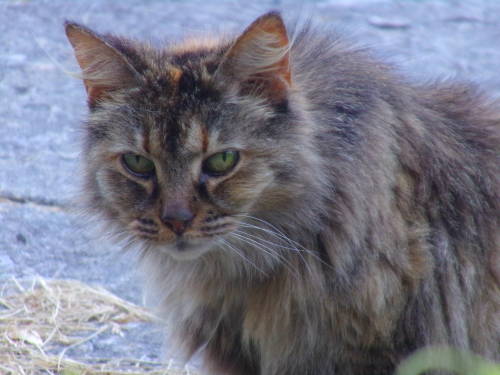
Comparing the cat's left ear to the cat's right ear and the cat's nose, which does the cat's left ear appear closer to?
the cat's right ear

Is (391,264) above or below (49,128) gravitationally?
above

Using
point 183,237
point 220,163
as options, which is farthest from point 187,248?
point 220,163

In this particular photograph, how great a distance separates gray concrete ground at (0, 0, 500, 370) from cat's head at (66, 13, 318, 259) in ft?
1.06

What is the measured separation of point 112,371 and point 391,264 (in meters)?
1.19

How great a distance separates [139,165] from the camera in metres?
2.81

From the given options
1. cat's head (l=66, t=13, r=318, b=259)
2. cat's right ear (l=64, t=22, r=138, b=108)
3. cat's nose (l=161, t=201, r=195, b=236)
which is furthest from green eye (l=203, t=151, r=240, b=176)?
cat's right ear (l=64, t=22, r=138, b=108)

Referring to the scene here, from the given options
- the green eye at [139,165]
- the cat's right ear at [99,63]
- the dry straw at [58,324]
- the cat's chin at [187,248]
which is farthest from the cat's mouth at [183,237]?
the dry straw at [58,324]

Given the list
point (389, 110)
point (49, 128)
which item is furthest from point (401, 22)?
point (389, 110)

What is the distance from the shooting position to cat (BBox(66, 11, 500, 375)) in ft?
9.02

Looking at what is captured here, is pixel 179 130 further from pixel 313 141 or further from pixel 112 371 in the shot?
pixel 112 371

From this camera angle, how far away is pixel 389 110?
9.68 ft

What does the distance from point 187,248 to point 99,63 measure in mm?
624

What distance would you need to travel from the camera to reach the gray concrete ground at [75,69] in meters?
4.07

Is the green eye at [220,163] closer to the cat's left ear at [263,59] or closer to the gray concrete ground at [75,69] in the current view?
the cat's left ear at [263,59]
